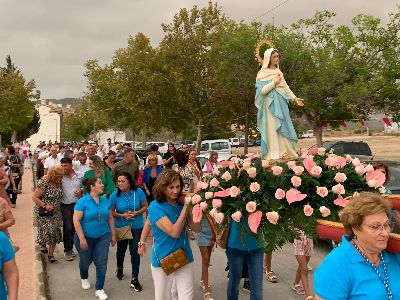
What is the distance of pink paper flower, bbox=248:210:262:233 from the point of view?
370cm

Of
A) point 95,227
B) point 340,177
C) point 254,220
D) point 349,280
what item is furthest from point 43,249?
point 349,280

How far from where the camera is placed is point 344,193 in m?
3.77

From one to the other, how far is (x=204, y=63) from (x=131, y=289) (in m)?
25.4

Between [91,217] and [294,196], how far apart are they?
3.63 meters

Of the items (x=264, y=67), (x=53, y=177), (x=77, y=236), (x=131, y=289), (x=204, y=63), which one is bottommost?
(x=131, y=289)

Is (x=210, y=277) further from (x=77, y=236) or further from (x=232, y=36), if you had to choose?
(x=232, y=36)

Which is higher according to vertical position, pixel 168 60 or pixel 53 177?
pixel 168 60

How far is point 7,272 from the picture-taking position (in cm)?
364

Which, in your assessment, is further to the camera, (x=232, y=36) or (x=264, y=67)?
(x=232, y=36)

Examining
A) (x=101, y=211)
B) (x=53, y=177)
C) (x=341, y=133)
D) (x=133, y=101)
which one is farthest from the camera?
(x=341, y=133)

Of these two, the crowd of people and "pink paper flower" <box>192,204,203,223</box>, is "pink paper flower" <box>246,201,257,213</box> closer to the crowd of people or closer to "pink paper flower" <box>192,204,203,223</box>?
the crowd of people

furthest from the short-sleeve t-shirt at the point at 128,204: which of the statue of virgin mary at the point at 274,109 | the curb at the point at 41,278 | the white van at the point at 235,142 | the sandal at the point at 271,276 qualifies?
the white van at the point at 235,142

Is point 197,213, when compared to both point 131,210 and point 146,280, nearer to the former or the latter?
point 131,210

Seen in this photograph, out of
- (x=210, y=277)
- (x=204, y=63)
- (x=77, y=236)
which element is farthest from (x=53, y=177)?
(x=204, y=63)
